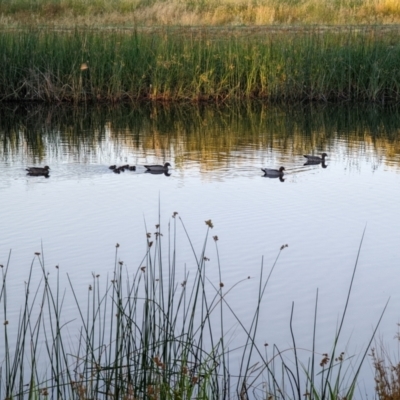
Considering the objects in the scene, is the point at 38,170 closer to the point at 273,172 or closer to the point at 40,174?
the point at 40,174

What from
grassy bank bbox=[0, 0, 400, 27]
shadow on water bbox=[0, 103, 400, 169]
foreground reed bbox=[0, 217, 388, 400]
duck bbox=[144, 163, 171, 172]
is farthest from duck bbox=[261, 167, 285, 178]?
grassy bank bbox=[0, 0, 400, 27]

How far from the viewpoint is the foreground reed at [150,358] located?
3.41 metres

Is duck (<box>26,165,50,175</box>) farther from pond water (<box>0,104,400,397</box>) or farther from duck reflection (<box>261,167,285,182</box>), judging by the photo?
duck reflection (<box>261,167,285,182</box>)

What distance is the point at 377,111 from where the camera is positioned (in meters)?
13.4

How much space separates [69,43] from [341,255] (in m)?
8.47

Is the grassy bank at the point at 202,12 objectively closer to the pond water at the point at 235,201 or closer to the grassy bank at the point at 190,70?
the grassy bank at the point at 190,70

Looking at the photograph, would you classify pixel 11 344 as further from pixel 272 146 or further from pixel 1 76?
pixel 1 76

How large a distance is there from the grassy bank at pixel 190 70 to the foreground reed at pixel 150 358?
826 cm

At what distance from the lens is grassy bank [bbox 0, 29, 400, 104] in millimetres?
13578

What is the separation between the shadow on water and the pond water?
0.02 m

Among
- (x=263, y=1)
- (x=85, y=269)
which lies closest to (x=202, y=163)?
(x=85, y=269)

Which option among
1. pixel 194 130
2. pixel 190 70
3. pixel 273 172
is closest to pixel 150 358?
pixel 273 172

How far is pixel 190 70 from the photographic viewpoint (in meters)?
13.9

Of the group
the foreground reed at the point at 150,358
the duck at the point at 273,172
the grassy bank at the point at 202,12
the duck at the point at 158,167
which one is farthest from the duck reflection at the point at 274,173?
the grassy bank at the point at 202,12
